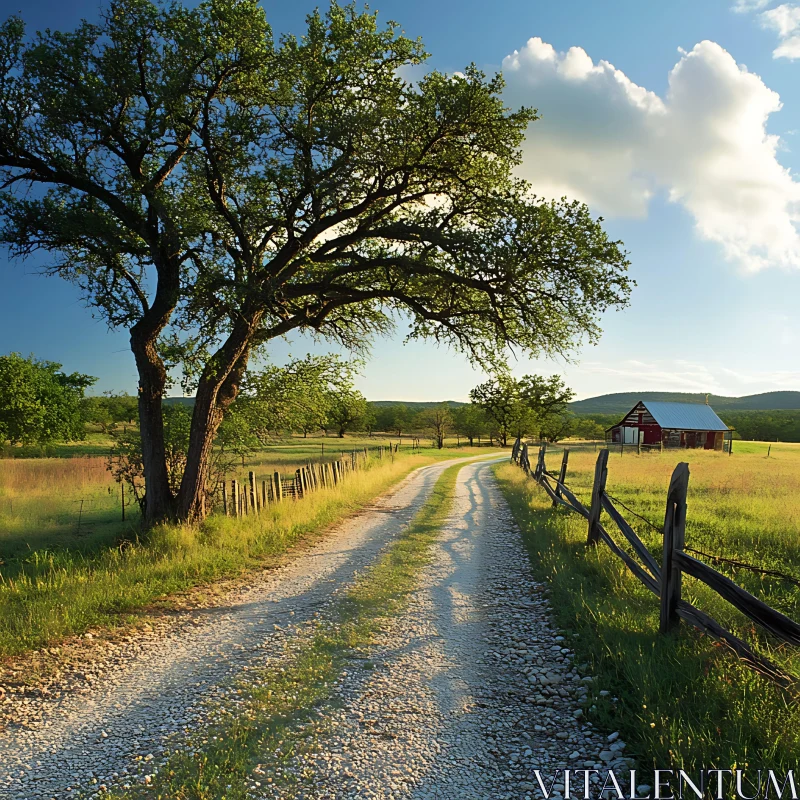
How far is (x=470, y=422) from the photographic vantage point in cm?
9581

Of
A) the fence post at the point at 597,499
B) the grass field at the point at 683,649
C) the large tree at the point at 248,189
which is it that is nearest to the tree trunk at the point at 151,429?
the large tree at the point at 248,189

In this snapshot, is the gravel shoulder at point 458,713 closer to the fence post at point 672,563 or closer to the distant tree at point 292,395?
the fence post at point 672,563

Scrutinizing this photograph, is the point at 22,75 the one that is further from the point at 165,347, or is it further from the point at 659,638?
the point at 659,638

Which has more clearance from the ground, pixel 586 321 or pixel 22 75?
pixel 22 75

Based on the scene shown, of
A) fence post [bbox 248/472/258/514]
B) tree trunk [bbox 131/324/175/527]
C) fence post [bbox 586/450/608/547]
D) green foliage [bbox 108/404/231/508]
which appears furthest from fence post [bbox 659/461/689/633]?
green foliage [bbox 108/404/231/508]

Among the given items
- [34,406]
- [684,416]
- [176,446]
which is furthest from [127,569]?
[684,416]

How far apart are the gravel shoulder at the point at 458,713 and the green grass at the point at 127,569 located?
12.8ft

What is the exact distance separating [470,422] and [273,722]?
303 ft

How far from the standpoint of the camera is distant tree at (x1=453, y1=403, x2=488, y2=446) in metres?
90.1

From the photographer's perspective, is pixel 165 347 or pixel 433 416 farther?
pixel 433 416

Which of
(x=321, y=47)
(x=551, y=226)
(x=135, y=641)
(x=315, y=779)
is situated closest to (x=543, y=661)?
(x=315, y=779)

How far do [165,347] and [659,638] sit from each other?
11556 mm

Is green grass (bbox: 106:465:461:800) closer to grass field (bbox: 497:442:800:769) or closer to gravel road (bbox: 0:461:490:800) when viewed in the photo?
gravel road (bbox: 0:461:490:800)

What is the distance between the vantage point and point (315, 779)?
375 centimetres
